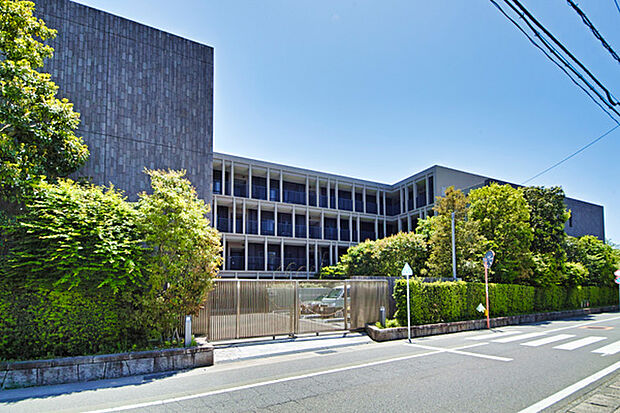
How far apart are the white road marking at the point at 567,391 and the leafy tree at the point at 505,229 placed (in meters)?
11.2

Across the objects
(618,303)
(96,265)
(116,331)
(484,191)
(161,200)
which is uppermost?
(484,191)

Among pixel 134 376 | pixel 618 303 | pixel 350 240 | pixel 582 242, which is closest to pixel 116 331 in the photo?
pixel 134 376

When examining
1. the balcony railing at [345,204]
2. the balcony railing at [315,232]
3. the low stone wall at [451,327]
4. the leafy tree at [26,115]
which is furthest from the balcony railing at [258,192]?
the leafy tree at [26,115]

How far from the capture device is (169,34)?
15875 mm

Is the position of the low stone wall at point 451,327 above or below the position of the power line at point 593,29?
below

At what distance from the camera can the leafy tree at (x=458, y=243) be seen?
18516mm

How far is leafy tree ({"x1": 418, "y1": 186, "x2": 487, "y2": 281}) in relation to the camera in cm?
1852

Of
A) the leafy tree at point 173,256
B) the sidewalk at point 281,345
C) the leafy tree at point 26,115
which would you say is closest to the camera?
the leafy tree at point 26,115

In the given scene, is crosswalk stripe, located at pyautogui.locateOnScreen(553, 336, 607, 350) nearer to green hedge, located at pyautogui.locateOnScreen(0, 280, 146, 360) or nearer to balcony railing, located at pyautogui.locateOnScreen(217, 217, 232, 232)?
green hedge, located at pyautogui.locateOnScreen(0, 280, 146, 360)

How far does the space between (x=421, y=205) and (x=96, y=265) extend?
26.6m

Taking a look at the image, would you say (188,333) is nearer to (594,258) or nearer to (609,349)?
(609,349)

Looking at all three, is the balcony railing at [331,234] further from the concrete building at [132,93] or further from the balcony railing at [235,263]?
the concrete building at [132,93]

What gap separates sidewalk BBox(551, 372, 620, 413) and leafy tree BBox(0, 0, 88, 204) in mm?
11325

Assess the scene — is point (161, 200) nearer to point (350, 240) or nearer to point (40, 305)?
point (40, 305)
